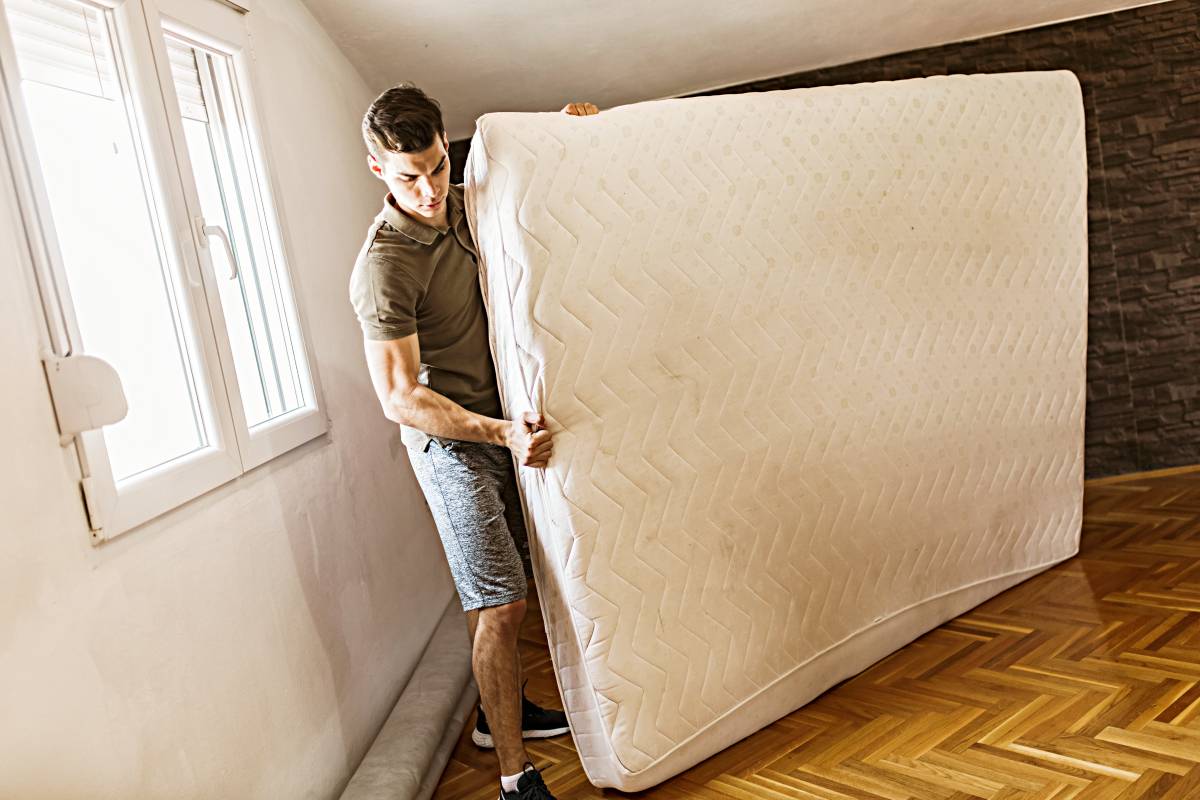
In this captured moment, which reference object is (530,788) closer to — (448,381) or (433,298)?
(448,381)

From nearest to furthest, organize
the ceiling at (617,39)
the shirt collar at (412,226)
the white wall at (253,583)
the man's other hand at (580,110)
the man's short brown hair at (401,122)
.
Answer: the white wall at (253,583)
the man's short brown hair at (401,122)
the shirt collar at (412,226)
the man's other hand at (580,110)
the ceiling at (617,39)

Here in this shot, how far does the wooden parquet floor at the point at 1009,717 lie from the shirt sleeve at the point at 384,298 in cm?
107

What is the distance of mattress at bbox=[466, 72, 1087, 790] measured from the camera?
2.18 m

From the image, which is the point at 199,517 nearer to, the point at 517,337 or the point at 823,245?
the point at 517,337

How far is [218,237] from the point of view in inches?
98.7

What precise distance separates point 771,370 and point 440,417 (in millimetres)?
766

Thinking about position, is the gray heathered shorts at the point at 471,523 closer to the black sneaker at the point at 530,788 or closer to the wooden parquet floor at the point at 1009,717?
the black sneaker at the point at 530,788

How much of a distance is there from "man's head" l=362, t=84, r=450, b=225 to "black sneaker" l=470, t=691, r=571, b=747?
49.3 inches

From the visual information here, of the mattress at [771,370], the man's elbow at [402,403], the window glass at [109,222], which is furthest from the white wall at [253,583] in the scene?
the mattress at [771,370]

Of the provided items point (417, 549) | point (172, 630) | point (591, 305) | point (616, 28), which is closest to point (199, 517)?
point (172, 630)

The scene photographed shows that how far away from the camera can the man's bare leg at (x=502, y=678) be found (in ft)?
7.34

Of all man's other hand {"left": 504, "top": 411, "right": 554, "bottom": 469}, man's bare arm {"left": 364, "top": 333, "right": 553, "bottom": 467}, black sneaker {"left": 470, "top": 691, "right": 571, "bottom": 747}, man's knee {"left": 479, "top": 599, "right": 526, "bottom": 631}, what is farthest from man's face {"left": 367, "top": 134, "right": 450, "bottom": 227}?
black sneaker {"left": 470, "top": 691, "right": 571, "bottom": 747}

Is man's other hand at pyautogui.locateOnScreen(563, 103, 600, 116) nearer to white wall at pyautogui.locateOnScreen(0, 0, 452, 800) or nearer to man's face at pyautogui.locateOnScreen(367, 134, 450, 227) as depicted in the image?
man's face at pyautogui.locateOnScreen(367, 134, 450, 227)

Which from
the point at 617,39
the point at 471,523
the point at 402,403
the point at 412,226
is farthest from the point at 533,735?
the point at 617,39
